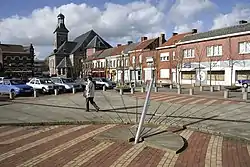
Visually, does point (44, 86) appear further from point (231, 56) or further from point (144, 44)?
point (144, 44)

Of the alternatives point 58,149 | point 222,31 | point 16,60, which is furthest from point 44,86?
point 16,60

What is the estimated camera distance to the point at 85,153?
254 inches

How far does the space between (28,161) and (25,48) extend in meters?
93.2

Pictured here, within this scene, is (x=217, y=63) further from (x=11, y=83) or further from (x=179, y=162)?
(x=179, y=162)

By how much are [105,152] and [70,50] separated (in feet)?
327

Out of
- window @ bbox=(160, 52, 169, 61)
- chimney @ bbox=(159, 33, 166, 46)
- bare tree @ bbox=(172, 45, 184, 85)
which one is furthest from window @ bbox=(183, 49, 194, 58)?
chimney @ bbox=(159, 33, 166, 46)

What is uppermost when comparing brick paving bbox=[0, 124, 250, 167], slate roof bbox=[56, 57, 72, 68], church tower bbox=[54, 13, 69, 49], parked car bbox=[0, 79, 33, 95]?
church tower bbox=[54, 13, 69, 49]

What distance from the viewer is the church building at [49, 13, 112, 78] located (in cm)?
8900

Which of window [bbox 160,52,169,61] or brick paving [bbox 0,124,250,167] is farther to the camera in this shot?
window [bbox 160,52,169,61]

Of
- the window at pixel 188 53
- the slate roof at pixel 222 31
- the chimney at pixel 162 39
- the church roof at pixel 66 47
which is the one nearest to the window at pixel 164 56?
the window at pixel 188 53

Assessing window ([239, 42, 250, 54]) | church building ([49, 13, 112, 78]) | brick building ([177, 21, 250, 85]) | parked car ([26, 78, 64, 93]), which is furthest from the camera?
church building ([49, 13, 112, 78])

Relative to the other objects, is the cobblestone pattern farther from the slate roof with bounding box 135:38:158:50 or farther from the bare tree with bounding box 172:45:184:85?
the slate roof with bounding box 135:38:158:50

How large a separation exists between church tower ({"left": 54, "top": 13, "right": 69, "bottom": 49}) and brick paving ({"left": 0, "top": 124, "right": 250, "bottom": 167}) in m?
101

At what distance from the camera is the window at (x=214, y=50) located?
126 ft
